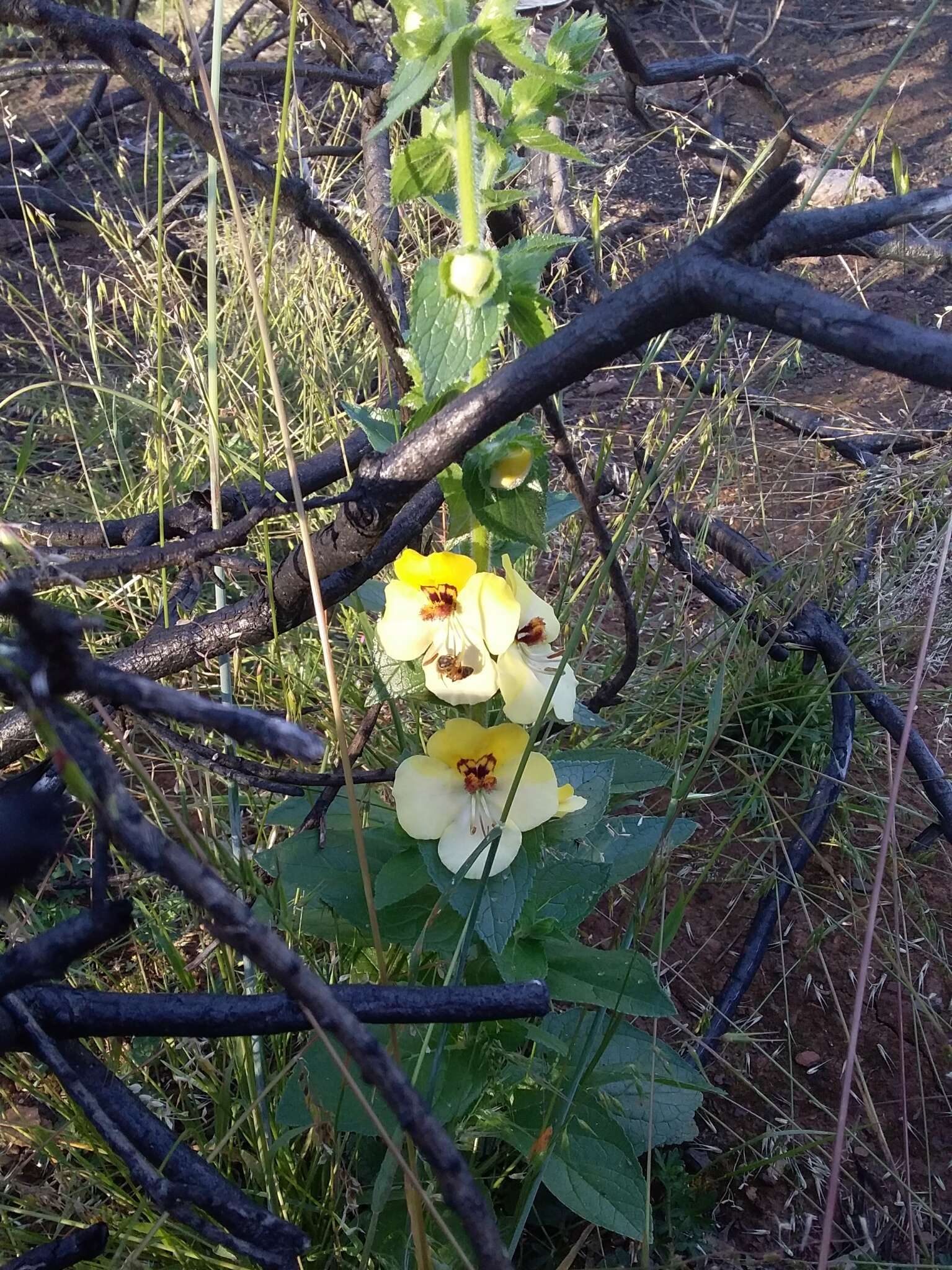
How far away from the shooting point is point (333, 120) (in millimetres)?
3006

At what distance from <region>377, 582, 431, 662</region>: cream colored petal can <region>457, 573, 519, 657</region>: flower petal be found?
0.03 meters

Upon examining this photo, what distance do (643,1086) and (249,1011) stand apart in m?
0.56

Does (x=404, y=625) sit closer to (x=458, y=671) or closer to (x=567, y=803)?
(x=458, y=671)

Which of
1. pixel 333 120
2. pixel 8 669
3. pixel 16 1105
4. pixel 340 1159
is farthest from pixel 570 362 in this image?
pixel 333 120

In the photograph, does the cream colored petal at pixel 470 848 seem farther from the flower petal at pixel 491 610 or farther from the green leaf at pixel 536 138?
the green leaf at pixel 536 138

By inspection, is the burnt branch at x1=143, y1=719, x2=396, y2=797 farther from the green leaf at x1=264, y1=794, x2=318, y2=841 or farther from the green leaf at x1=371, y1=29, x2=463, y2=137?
the green leaf at x1=371, y1=29, x2=463, y2=137

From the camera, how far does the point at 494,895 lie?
29.0 inches

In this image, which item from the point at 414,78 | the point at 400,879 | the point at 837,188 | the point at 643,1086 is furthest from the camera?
the point at 837,188

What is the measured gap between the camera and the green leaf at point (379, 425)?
29.8 inches

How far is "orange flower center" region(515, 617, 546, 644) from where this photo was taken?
744 mm

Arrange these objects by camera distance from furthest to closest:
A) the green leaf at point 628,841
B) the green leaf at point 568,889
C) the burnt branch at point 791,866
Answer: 1. the burnt branch at point 791,866
2. the green leaf at point 628,841
3. the green leaf at point 568,889

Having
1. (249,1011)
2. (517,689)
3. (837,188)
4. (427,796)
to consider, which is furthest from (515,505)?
(837,188)

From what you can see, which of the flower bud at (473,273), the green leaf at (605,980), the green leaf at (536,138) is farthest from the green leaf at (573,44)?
the green leaf at (605,980)

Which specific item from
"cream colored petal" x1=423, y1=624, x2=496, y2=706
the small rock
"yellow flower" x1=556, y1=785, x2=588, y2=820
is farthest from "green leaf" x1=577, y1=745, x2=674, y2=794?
the small rock
